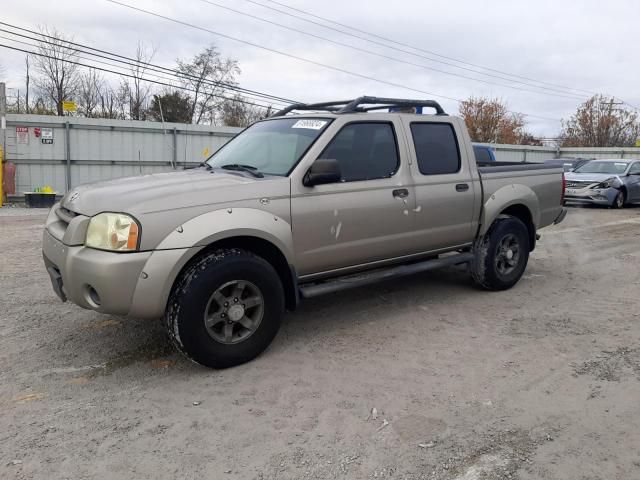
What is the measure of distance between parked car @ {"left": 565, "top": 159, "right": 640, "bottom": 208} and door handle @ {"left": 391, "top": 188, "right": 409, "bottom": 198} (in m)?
12.7

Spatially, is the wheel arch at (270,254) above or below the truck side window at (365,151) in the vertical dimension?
below

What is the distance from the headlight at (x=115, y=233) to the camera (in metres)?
3.38

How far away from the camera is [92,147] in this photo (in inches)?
650

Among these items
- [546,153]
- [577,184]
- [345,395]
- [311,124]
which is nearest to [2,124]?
[311,124]

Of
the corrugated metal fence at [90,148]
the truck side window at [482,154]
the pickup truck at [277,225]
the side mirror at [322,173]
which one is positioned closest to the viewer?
the pickup truck at [277,225]

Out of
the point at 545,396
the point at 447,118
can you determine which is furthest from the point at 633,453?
the point at 447,118

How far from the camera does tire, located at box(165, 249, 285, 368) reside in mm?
3539

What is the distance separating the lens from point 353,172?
14.9ft

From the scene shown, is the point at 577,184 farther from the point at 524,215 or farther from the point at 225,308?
the point at 225,308

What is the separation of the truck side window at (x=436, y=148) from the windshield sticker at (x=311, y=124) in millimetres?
1023

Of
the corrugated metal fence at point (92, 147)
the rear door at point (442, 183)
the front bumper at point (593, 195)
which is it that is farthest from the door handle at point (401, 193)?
the front bumper at point (593, 195)

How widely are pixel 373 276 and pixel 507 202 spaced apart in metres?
2.05

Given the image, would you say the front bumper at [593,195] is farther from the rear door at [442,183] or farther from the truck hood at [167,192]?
the truck hood at [167,192]

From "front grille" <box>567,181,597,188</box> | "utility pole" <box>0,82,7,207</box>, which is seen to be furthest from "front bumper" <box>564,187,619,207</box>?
"utility pole" <box>0,82,7,207</box>
